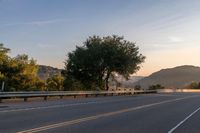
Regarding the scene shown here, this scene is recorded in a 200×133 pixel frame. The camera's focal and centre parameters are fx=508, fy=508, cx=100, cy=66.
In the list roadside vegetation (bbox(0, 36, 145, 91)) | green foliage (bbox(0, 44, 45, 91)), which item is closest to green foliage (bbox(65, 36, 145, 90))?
roadside vegetation (bbox(0, 36, 145, 91))

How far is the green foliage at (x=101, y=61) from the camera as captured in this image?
2768 inches

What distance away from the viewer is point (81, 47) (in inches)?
2886

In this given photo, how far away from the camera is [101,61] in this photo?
7119cm

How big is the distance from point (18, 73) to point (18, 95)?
2892cm

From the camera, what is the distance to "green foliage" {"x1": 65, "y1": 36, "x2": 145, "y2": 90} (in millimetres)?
70312

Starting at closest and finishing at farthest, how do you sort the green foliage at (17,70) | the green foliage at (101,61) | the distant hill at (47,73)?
the green foliage at (17,70) → the green foliage at (101,61) → the distant hill at (47,73)

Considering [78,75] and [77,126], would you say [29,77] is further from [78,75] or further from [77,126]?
[77,126]

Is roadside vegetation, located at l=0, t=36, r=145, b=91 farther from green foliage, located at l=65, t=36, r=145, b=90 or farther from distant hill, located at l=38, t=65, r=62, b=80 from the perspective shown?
distant hill, located at l=38, t=65, r=62, b=80

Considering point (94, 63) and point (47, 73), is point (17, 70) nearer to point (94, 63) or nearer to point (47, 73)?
point (94, 63)

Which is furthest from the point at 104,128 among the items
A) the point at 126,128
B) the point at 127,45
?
the point at 127,45

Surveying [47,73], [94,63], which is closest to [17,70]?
[94,63]

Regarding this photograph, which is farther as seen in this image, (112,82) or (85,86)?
(112,82)

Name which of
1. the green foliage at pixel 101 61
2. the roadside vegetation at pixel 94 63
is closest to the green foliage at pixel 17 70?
the roadside vegetation at pixel 94 63

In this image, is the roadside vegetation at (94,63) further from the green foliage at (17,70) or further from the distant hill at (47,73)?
the distant hill at (47,73)
